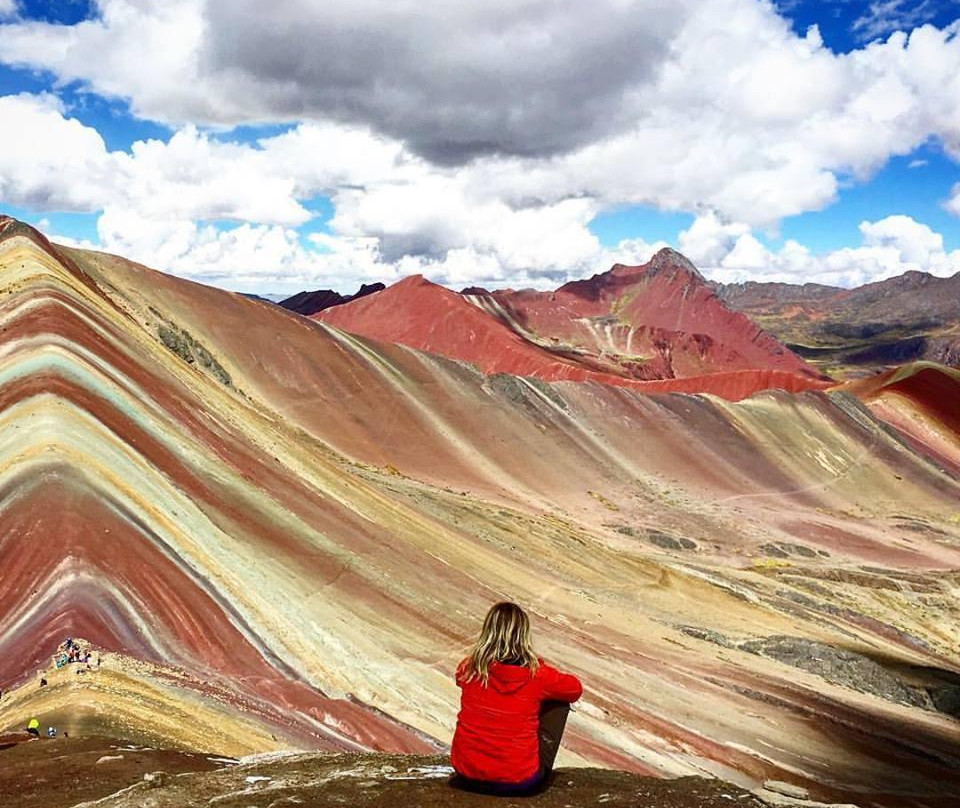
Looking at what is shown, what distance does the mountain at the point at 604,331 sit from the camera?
4373 inches

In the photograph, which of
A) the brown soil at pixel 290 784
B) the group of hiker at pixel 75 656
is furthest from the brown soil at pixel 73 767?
the group of hiker at pixel 75 656

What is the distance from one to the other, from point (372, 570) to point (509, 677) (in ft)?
66.5

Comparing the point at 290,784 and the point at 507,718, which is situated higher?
the point at 507,718

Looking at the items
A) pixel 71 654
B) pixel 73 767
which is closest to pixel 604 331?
pixel 71 654

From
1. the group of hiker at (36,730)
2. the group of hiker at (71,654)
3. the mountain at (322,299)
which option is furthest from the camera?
the mountain at (322,299)

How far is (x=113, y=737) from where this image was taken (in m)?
10.7

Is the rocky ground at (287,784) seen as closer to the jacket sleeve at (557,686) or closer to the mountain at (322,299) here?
the jacket sleeve at (557,686)

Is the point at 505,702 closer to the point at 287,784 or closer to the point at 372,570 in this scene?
the point at 287,784

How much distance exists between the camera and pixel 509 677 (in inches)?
254

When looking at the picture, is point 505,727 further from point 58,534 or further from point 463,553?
point 463,553

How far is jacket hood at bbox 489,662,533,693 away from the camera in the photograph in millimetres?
6445

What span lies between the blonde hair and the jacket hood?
4cm

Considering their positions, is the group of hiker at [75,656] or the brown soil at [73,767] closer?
the brown soil at [73,767]

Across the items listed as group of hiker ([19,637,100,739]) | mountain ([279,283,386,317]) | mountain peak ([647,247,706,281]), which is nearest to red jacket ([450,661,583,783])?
group of hiker ([19,637,100,739])
